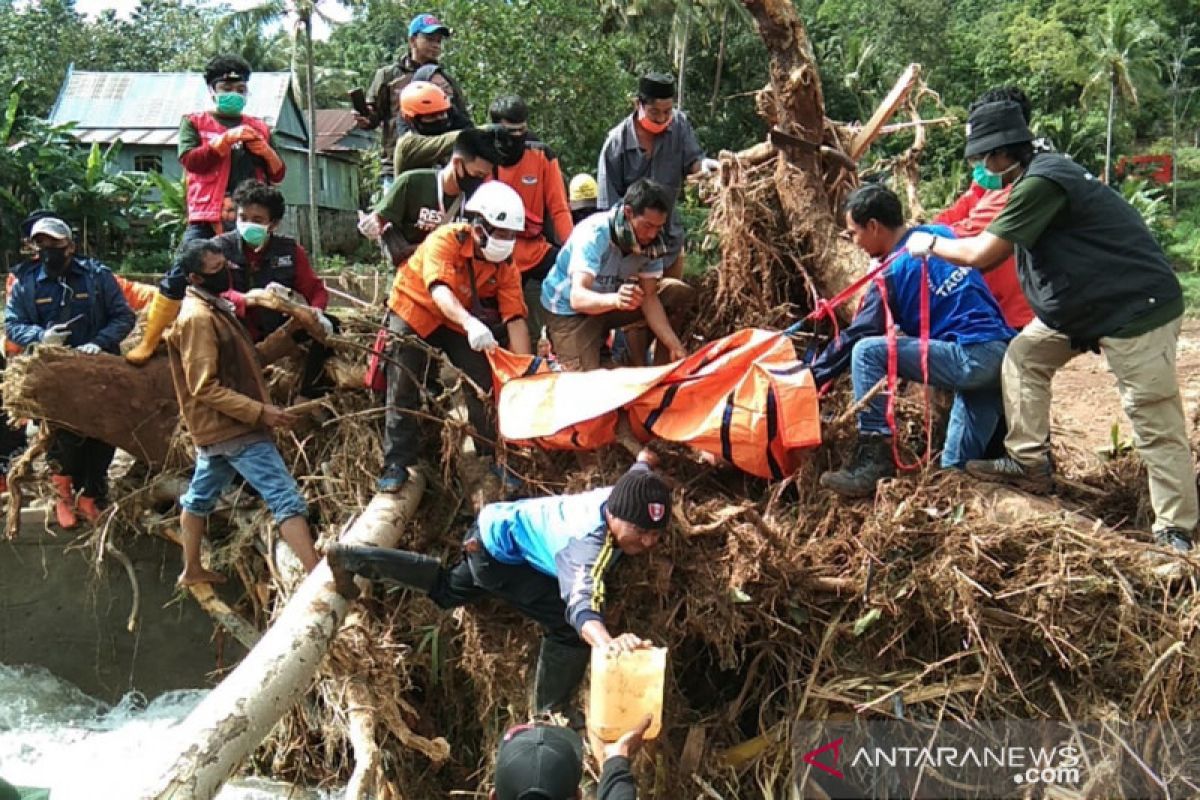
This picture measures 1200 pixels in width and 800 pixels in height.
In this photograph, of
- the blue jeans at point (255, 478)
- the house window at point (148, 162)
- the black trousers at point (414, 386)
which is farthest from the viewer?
the house window at point (148, 162)

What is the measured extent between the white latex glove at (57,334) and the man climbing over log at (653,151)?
319cm

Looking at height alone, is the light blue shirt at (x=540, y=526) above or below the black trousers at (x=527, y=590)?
above

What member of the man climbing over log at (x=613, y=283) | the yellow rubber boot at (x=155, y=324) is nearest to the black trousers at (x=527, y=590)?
the man climbing over log at (x=613, y=283)

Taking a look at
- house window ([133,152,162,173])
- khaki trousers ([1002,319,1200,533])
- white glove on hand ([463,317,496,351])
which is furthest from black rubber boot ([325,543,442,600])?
house window ([133,152,162,173])

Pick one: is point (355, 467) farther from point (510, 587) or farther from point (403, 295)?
point (510, 587)

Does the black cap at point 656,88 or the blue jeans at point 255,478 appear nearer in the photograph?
the blue jeans at point 255,478

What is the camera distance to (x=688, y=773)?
4418 mm

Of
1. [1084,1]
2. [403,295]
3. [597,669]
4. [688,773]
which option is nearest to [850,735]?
[688,773]

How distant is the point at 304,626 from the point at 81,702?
129 inches

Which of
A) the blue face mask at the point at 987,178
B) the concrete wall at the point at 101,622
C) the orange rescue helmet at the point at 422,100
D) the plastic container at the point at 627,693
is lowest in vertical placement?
the concrete wall at the point at 101,622

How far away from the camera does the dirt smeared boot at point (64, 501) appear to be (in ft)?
20.4

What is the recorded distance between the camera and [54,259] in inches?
235

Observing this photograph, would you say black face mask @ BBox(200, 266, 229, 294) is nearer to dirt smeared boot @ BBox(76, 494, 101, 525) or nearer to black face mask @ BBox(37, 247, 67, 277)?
black face mask @ BBox(37, 247, 67, 277)

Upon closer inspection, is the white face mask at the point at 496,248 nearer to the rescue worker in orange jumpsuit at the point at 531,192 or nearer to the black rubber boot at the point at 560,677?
the rescue worker in orange jumpsuit at the point at 531,192
